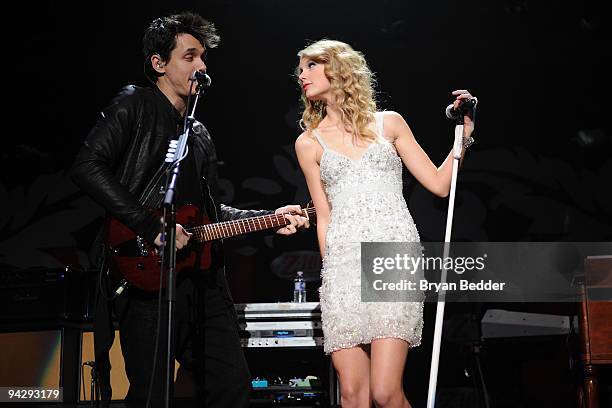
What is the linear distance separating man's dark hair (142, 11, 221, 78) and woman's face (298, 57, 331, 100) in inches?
28.8

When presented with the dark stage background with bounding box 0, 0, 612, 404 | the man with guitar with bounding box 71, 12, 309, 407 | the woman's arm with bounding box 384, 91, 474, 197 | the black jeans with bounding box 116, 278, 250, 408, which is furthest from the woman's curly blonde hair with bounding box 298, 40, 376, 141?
the dark stage background with bounding box 0, 0, 612, 404

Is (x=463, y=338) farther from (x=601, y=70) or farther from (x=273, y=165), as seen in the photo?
(x=601, y=70)

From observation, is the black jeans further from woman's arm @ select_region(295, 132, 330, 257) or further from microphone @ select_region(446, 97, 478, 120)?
microphone @ select_region(446, 97, 478, 120)

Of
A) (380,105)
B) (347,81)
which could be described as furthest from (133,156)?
(380,105)

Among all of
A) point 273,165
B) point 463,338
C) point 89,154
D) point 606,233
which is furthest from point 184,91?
point 606,233

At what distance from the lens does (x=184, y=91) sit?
358cm

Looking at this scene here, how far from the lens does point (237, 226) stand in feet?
11.6

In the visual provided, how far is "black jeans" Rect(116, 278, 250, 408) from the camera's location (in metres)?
3.13

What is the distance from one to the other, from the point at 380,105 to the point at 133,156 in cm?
294

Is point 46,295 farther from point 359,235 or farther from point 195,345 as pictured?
point 359,235

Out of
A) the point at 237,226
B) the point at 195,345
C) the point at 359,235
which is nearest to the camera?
the point at 359,235

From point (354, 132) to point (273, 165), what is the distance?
2853 mm

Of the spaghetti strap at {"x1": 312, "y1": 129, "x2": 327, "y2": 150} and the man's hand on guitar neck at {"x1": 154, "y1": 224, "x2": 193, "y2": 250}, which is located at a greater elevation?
the spaghetti strap at {"x1": 312, "y1": 129, "x2": 327, "y2": 150}

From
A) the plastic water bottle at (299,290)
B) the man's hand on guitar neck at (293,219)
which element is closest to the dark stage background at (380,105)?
the plastic water bottle at (299,290)
